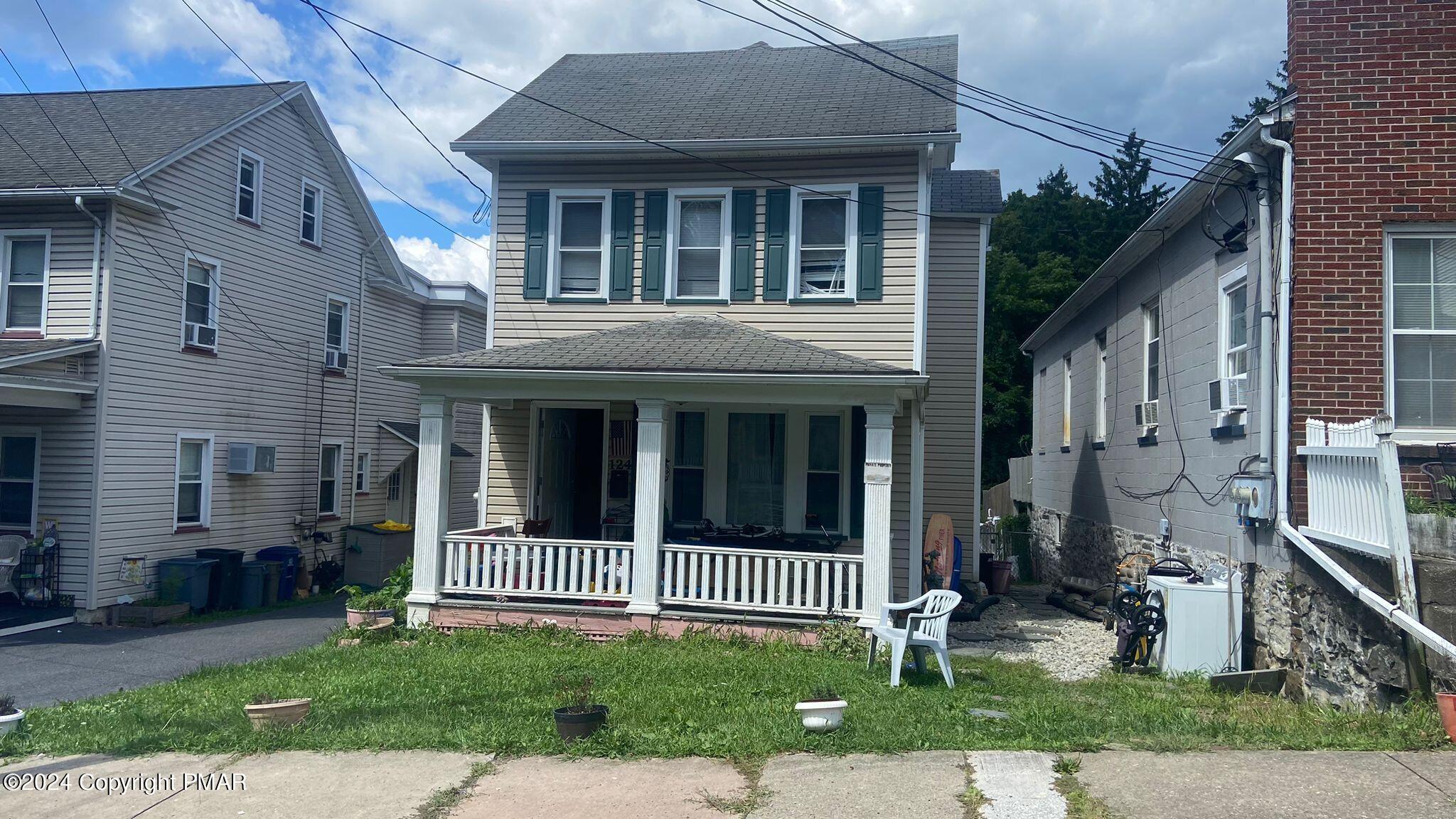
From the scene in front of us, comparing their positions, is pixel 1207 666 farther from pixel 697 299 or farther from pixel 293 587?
pixel 293 587

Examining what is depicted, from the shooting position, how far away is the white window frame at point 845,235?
38.7ft

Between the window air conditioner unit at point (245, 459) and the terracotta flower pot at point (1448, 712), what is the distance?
52.4ft

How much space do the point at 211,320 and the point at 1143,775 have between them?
1539 centimetres

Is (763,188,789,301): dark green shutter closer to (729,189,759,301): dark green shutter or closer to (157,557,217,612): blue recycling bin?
(729,189,759,301): dark green shutter

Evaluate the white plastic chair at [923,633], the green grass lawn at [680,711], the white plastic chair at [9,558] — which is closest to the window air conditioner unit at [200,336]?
the white plastic chair at [9,558]

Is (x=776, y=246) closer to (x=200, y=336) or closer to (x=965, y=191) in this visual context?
(x=965, y=191)

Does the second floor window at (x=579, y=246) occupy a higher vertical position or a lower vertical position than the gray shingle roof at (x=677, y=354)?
higher

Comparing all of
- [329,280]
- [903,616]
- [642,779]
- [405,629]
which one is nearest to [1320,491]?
[903,616]

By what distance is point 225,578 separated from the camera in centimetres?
1527

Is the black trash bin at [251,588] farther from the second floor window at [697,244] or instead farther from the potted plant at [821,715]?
the potted plant at [821,715]

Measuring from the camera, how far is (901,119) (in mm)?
11797

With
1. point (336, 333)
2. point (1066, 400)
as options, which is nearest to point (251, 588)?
point (336, 333)

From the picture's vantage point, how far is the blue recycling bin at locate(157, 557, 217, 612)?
47.6 ft

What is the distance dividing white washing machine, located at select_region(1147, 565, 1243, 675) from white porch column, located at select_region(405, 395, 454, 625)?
717 cm
